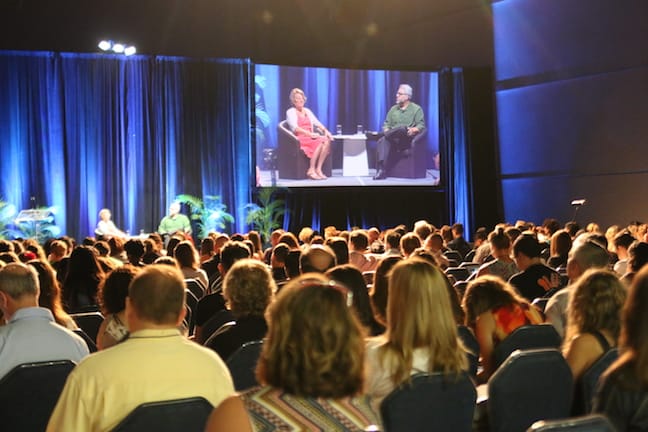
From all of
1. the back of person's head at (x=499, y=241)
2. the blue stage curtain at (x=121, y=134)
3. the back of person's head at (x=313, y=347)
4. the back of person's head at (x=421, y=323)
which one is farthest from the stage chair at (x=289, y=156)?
the back of person's head at (x=313, y=347)

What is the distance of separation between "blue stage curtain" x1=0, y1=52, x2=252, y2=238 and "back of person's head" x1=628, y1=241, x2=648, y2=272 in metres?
12.5

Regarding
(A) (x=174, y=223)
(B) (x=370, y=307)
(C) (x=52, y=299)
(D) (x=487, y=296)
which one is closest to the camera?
(D) (x=487, y=296)

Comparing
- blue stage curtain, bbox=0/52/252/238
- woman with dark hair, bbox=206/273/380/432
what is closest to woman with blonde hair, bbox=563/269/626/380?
woman with dark hair, bbox=206/273/380/432

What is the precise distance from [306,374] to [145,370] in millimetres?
868

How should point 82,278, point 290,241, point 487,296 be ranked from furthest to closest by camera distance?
1. point 290,241
2. point 82,278
3. point 487,296

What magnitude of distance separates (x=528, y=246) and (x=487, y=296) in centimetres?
203

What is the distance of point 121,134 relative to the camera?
56.6ft

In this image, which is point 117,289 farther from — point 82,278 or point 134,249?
point 134,249

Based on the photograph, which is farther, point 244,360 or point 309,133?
point 309,133

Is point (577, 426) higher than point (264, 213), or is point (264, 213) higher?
point (264, 213)

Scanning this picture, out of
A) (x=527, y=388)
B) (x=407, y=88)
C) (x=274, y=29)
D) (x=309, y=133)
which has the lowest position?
(x=527, y=388)

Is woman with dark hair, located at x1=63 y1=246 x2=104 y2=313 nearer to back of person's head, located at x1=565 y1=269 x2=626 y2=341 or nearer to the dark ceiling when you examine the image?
back of person's head, located at x1=565 y1=269 x2=626 y2=341

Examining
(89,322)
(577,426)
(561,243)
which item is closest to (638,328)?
(577,426)

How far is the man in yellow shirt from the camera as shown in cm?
278
